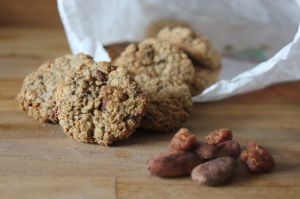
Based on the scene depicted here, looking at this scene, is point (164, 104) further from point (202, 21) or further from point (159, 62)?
point (202, 21)

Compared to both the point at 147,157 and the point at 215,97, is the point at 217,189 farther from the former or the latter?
the point at 215,97

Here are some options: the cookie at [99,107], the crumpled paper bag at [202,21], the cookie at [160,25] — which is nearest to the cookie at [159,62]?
the crumpled paper bag at [202,21]

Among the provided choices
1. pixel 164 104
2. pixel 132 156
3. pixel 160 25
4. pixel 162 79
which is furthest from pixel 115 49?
pixel 132 156

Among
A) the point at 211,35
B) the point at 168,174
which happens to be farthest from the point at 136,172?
the point at 211,35

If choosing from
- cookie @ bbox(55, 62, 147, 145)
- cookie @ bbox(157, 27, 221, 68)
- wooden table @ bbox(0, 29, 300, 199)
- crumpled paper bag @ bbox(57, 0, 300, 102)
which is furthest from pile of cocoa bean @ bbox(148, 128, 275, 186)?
crumpled paper bag @ bbox(57, 0, 300, 102)

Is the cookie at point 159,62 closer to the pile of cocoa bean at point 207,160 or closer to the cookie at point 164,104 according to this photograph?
the cookie at point 164,104

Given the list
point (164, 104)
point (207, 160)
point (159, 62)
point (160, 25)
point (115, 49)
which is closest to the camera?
point (207, 160)

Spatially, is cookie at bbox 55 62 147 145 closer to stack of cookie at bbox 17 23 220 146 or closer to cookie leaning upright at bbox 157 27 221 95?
stack of cookie at bbox 17 23 220 146
